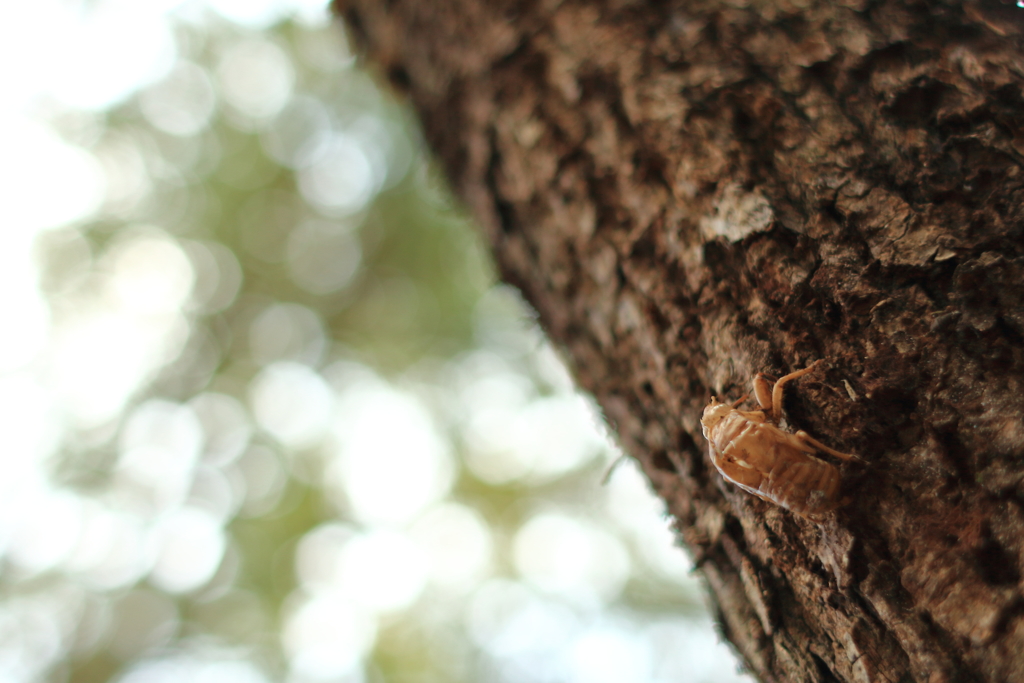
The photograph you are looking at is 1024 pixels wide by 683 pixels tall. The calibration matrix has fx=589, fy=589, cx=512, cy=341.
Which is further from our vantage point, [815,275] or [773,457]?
[815,275]

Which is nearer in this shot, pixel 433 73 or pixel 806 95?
pixel 806 95

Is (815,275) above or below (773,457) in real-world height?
above

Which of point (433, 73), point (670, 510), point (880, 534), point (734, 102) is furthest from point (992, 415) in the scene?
point (433, 73)

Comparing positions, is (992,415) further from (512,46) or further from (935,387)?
(512,46)
